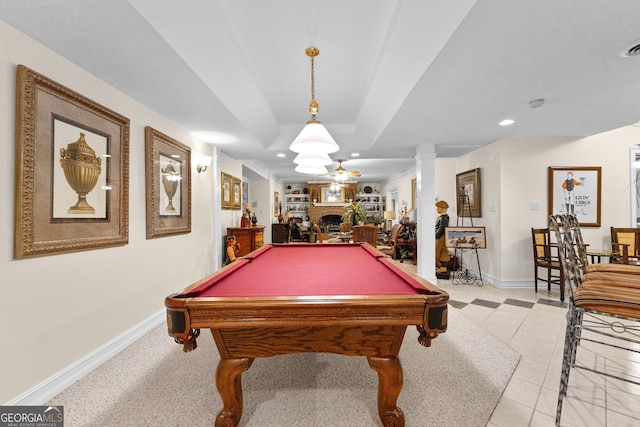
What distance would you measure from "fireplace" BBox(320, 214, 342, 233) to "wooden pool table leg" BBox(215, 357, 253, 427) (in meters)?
9.52

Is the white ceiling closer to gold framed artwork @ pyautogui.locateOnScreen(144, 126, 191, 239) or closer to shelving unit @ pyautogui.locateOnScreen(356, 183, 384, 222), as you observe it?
gold framed artwork @ pyautogui.locateOnScreen(144, 126, 191, 239)

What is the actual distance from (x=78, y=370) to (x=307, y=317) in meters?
1.96

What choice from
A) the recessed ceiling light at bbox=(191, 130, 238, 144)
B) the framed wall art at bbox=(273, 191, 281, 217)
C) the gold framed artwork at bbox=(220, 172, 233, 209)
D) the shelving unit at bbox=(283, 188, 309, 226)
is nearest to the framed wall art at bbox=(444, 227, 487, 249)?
the recessed ceiling light at bbox=(191, 130, 238, 144)

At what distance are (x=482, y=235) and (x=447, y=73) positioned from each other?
121 inches

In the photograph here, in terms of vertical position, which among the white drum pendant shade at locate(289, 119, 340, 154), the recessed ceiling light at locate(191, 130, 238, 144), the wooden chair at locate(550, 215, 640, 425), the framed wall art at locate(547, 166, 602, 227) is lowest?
the wooden chair at locate(550, 215, 640, 425)

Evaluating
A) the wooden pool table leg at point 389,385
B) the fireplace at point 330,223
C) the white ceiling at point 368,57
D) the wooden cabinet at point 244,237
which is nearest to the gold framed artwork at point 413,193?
the white ceiling at point 368,57

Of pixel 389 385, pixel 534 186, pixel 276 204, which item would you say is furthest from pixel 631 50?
pixel 276 204

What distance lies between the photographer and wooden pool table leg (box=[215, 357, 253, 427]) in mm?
1316

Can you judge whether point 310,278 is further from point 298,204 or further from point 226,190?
point 298,204

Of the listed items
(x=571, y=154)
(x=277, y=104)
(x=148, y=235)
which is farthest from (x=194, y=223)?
(x=571, y=154)

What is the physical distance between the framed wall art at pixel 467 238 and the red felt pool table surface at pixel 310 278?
2.61 meters

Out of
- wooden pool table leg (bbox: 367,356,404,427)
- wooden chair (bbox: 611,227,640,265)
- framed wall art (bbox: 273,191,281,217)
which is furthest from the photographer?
framed wall art (bbox: 273,191,281,217)

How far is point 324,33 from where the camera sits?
7.02 feet

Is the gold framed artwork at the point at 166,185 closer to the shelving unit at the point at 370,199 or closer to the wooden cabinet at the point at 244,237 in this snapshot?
the wooden cabinet at the point at 244,237
